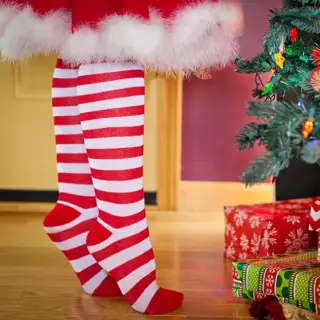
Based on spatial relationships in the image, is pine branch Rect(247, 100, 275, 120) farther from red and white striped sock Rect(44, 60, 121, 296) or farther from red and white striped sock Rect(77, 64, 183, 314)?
red and white striped sock Rect(44, 60, 121, 296)

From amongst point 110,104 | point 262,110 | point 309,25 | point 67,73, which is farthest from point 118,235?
point 309,25

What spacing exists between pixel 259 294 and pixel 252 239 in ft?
1.28

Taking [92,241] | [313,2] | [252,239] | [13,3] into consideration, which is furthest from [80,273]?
[313,2]

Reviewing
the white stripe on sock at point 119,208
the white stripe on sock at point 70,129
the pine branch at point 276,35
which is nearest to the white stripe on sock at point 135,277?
the white stripe on sock at point 119,208

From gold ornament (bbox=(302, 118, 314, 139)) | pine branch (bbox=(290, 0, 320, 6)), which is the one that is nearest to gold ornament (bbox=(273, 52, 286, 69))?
pine branch (bbox=(290, 0, 320, 6))

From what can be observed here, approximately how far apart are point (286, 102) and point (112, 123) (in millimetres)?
473

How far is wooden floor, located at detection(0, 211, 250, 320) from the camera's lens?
151 cm

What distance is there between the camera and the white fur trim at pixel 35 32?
143cm

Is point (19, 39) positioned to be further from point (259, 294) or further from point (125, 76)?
point (259, 294)

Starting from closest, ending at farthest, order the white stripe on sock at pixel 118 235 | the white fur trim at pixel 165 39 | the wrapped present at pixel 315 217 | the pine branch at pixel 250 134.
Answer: the pine branch at pixel 250 134 < the white fur trim at pixel 165 39 < the white stripe on sock at pixel 118 235 < the wrapped present at pixel 315 217

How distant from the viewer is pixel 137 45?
1.32 meters

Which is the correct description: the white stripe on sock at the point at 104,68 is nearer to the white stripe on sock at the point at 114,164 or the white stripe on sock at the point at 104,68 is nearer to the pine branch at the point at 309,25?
the white stripe on sock at the point at 114,164

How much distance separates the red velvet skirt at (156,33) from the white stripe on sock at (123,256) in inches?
16.0

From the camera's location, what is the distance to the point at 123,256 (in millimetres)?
1433
